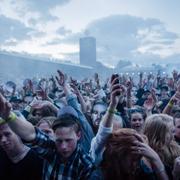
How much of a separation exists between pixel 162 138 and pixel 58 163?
98cm

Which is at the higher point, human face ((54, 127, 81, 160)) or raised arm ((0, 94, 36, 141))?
raised arm ((0, 94, 36, 141))

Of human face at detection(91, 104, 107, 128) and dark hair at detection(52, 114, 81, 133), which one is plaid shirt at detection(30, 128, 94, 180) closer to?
dark hair at detection(52, 114, 81, 133)

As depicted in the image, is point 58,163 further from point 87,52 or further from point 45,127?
point 87,52

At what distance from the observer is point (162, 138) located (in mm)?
2834

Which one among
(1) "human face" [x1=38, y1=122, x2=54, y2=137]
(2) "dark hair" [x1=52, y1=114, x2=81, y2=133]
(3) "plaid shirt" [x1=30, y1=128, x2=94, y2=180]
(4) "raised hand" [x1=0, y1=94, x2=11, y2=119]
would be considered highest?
(4) "raised hand" [x1=0, y1=94, x2=11, y2=119]

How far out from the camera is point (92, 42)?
67.7 meters

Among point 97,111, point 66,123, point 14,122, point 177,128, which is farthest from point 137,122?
point 14,122

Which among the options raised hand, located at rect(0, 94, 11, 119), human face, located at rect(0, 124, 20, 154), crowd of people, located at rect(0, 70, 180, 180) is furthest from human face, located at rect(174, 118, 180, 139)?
raised hand, located at rect(0, 94, 11, 119)

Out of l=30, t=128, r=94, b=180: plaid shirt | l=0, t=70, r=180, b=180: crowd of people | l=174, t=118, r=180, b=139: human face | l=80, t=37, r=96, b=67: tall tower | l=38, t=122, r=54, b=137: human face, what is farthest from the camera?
l=80, t=37, r=96, b=67: tall tower

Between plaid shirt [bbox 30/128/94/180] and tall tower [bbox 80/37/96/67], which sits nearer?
plaid shirt [bbox 30/128/94/180]

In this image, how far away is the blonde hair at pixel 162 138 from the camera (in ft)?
8.83

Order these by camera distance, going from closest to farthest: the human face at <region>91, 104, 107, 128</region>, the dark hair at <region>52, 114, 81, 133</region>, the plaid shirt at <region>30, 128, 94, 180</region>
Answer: the plaid shirt at <region>30, 128, 94, 180</region>, the dark hair at <region>52, 114, 81, 133</region>, the human face at <region>91, 104, 107, 128</region>

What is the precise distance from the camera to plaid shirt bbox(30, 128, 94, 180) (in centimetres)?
237

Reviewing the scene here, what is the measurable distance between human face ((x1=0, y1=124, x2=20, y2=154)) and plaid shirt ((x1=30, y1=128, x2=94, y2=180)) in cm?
22
